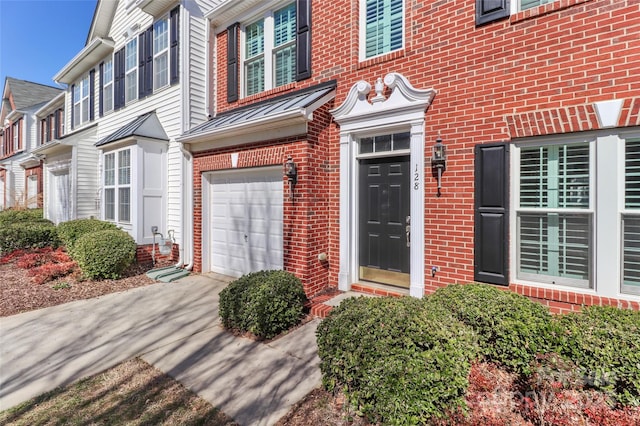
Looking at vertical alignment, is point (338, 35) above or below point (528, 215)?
above

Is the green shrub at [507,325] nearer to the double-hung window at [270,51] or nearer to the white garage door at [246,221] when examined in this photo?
the white garage door at [246,221]

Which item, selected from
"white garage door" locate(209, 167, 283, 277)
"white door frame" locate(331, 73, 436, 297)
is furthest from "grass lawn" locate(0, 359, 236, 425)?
"white garage door" locate(209, 167, 283, 277)

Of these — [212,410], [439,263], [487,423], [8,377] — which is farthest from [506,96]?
[8,377]

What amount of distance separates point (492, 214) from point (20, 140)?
28.2 m

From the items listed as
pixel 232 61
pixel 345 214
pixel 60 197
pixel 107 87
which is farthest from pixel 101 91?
pixel 345 214

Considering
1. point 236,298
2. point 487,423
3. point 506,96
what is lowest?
point 487,423

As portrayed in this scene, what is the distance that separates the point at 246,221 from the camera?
22.0ft

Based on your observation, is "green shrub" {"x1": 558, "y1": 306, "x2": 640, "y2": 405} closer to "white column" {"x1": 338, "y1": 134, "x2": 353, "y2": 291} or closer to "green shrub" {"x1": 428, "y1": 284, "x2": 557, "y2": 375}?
"green shrub" {"x1": 428, "y1": 284, "x2": 557, "y2": 375}

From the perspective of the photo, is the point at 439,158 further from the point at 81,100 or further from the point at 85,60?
the point at 81,100

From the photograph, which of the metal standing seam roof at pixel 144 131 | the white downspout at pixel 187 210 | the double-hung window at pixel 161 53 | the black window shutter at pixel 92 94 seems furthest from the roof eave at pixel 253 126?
the black window shutter at pixel 92 94

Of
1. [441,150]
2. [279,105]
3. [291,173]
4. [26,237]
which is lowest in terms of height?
[26,237]

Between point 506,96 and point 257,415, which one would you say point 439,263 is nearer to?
point 506,96

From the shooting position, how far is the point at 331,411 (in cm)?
274

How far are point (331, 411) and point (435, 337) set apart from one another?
110cm
